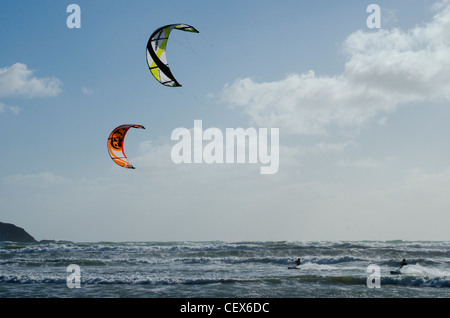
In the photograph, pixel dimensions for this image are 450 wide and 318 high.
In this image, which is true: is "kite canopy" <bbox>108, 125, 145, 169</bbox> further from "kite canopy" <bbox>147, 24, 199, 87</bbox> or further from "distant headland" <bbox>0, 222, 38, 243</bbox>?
"distant headland" <bbox>0, 222, 38, 243</bbox>

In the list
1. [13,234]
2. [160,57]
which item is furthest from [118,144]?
[13,234]

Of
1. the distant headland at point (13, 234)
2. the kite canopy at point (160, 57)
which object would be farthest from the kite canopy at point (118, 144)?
the distant headland at point (13, 234)

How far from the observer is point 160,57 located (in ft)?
45.9

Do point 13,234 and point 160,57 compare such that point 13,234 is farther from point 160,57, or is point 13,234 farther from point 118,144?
point 160,57

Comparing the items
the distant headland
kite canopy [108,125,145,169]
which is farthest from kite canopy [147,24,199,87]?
the distant headland

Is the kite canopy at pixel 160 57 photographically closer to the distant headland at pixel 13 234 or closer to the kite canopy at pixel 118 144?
the kite canopy at pixel 118 144

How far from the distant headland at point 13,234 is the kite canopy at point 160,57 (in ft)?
232

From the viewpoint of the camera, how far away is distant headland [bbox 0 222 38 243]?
71.8 m

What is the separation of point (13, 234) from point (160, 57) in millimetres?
71366

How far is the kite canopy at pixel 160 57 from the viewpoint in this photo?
44.3ft

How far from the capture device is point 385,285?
608 inches

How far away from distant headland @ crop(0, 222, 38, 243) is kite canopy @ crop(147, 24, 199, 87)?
70644 millimetres
